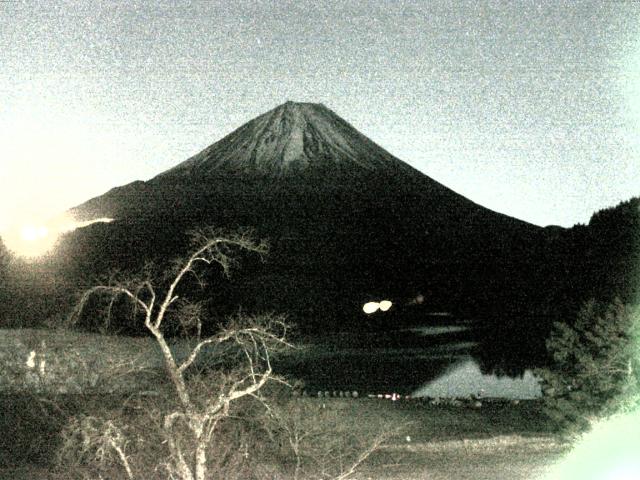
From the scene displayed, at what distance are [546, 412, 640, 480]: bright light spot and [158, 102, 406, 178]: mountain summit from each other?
105279 mm

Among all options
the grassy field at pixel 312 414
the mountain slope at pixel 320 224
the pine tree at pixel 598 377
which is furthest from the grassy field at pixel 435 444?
the mountain slope at pixel 320 224

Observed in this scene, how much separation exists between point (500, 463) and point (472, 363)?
21704mm

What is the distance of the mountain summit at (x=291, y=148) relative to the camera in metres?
126

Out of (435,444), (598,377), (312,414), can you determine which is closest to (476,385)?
(598,377)

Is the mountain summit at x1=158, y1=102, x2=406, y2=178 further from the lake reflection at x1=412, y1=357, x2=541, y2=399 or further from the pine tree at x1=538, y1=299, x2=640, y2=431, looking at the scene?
the pine tree at x1=538, y1=299, x2=640, y2=431

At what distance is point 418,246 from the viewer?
103375mm

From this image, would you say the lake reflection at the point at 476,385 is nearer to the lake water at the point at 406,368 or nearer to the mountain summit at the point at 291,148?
the lake water at the point at 406,368

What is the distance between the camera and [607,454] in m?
18.0

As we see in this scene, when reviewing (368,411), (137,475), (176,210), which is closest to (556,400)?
(368,411)

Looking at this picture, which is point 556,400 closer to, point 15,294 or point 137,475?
point 137,475

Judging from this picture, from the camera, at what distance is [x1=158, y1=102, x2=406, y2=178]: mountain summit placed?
125688mm

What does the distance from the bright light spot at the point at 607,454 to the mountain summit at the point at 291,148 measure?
105 meters

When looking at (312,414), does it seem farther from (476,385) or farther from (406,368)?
(406,368)

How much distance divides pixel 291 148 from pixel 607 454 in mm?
115587
